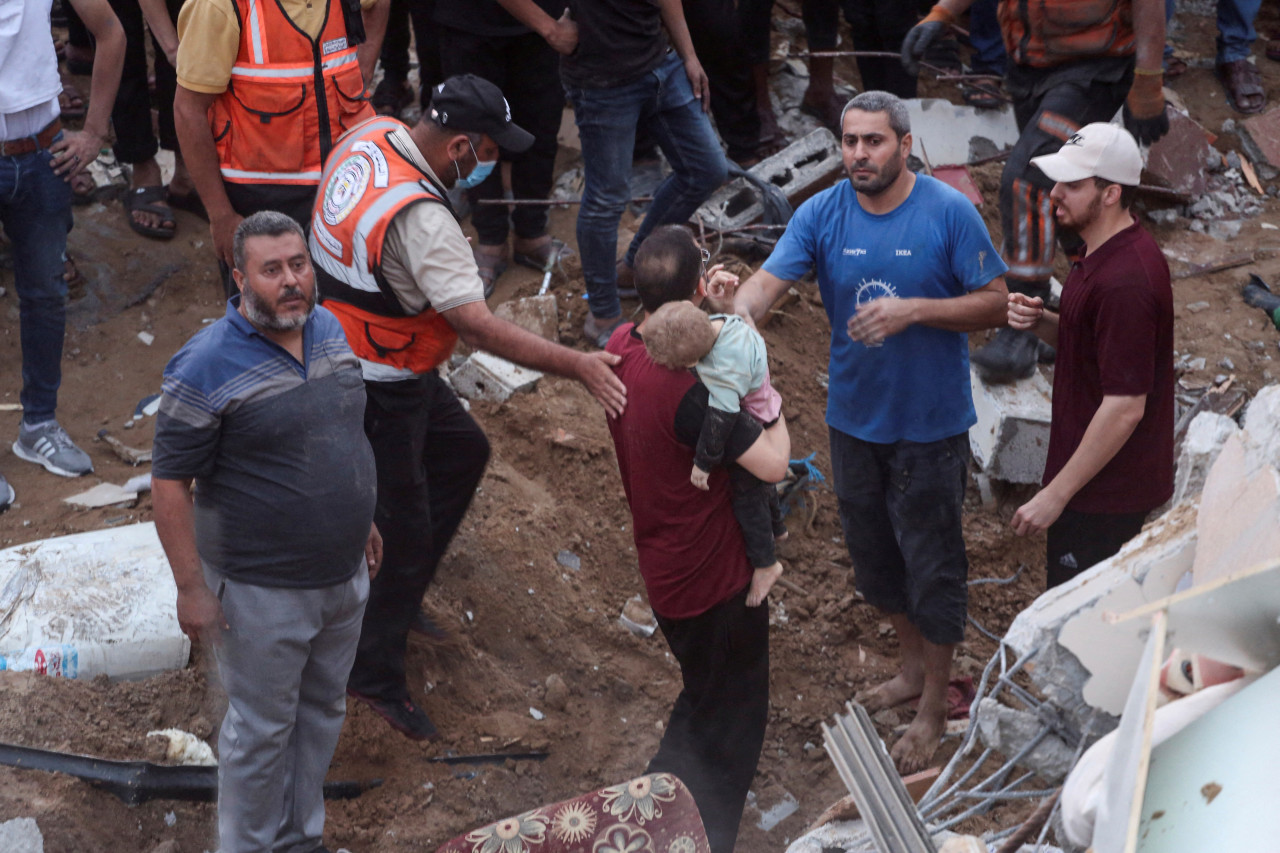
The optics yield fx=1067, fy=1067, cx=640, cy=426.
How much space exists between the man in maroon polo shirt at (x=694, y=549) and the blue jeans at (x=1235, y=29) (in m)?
7.57

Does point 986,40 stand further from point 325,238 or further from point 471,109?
point 325,238

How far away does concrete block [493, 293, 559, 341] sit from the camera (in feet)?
19.1

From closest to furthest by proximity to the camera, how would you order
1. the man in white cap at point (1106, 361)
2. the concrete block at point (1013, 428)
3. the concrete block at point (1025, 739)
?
the concrete block at point (1025, 739), the man in white cap at point (1106, 361), the concrete block at point (1013, 428)

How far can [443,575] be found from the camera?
4.79m

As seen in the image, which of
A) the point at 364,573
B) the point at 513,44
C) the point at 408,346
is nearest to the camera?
the point at 364,573

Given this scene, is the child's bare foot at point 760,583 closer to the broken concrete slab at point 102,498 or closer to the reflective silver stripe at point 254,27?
the reflective silver stripe at point 254,27

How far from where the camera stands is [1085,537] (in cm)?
358

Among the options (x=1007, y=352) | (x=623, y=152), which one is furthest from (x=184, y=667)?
(x=1007, y=352)

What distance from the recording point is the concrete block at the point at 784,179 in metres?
6.66

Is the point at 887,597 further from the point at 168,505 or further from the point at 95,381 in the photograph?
the point at 95,381

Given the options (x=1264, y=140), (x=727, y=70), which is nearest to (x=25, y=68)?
(x=727, y=70)

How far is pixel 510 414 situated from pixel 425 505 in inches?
66.1

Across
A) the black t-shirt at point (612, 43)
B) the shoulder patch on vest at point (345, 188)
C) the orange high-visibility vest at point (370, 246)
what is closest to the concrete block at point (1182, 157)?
the black t-shirt at point (612, 43)

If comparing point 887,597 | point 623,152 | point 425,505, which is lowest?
point 887,597
